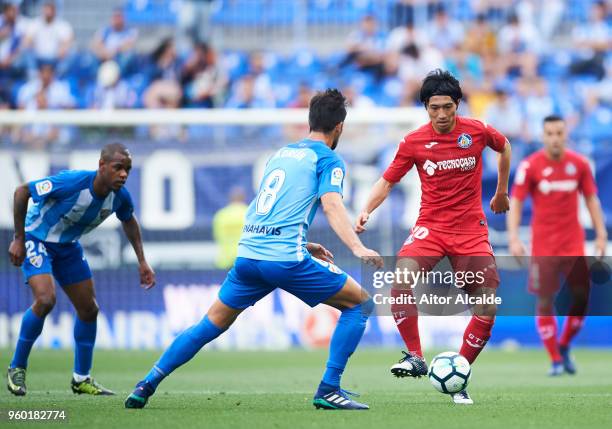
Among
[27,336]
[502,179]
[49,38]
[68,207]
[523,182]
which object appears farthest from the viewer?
[49,38]

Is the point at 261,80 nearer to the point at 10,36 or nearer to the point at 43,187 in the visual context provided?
the point at 10,36

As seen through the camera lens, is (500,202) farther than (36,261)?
No

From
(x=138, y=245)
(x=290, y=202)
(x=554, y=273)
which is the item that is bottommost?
(x=554, y=273)

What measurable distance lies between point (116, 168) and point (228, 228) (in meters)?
8.45

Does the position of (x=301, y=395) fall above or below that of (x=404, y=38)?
below

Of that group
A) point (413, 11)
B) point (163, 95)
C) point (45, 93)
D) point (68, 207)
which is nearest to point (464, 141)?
point (68, 207)

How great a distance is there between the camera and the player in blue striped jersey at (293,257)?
7988mm

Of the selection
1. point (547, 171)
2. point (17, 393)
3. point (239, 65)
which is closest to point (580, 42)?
point (239, 65)

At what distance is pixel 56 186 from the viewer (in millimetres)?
10086

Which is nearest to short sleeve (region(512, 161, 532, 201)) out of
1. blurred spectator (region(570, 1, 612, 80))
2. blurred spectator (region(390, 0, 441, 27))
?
blurred spectator (region(570, 1, 612, 80))

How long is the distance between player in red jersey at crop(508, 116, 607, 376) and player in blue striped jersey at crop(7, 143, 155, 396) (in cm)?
529

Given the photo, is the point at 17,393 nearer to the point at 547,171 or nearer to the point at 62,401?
the point at 62,401

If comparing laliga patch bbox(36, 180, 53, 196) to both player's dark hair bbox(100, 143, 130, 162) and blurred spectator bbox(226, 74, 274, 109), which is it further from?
blurred spectator bbox(226, 74, 274, 109)

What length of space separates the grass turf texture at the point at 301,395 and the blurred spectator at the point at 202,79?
682cm
